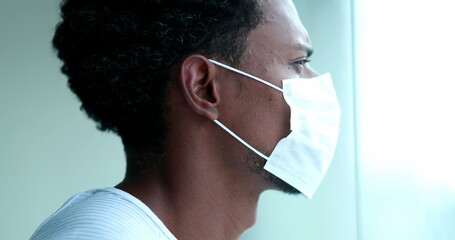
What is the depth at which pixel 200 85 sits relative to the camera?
3.49ft

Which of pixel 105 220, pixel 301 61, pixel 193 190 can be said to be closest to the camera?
pixel 105 220

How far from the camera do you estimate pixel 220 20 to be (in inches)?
42.2

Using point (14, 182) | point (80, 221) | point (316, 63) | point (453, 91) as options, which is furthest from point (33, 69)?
point (453, 91)

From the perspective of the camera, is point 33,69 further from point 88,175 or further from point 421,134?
point 421,134

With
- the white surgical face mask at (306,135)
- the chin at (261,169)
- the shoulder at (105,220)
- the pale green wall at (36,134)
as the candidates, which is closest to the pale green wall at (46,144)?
the pale green wall at (36,134)

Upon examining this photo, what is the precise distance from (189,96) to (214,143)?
107mm

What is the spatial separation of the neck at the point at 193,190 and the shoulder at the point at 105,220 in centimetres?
5

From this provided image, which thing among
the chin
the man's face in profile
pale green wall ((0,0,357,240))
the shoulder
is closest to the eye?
the man's face in profile

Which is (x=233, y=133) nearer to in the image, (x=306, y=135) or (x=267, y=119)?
(x=267, y=119)

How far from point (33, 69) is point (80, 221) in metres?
1.49

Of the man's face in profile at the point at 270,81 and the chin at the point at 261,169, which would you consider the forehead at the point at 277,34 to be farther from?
the chin at the point at 261,169

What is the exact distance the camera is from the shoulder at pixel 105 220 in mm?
885

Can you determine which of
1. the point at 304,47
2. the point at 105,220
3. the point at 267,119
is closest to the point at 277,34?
the point at 304,47

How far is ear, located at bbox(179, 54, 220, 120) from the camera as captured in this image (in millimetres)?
1043
